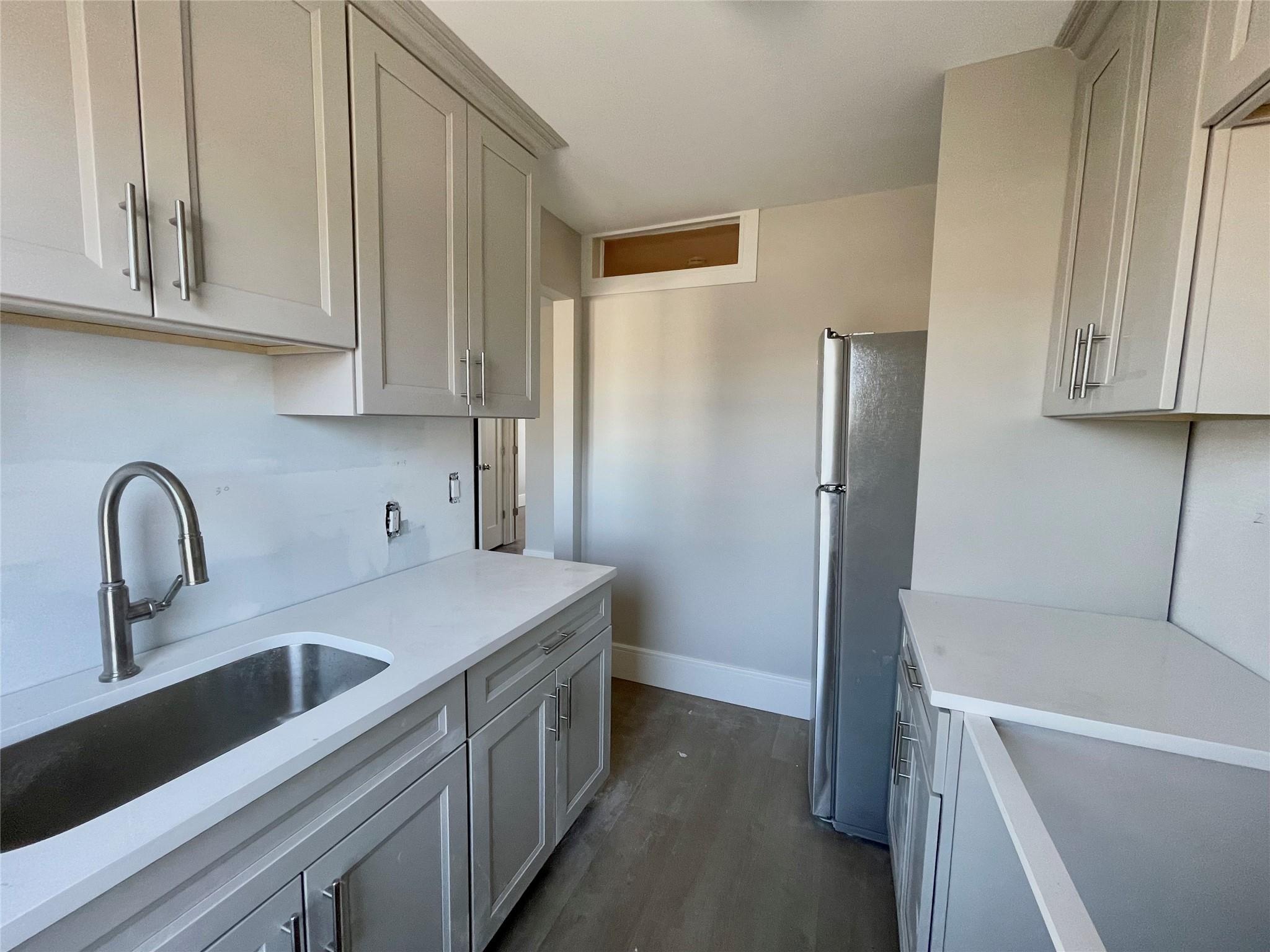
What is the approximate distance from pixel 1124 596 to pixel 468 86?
243 cm

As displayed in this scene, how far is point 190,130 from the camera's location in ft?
3.05

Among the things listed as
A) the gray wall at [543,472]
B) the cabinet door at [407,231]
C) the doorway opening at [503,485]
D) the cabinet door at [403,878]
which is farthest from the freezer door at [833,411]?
the doorway opening at [503,485]

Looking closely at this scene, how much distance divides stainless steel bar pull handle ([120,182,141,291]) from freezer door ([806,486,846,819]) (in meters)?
1.80

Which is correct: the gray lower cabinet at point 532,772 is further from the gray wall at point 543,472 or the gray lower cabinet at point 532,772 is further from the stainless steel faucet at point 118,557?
the gray wall at point 543,472

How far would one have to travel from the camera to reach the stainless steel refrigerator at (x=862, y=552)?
1.66 metres

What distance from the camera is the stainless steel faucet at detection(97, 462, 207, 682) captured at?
0.96 m

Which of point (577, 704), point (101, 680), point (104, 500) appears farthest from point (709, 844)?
point (104, 500)

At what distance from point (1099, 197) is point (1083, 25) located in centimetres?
50

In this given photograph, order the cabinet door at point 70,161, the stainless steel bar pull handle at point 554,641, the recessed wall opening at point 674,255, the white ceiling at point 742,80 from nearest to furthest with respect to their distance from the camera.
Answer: the cabinet door at point 70,161 < the white ceiling at point 742,80 < the stainless steel bar pull handle at point 554,641 < the recessed wall opening at point 674,255

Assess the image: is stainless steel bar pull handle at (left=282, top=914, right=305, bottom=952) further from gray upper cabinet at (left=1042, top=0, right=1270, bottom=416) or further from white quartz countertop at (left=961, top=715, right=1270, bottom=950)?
gray upper cabinet at (left=1042, top=0, right=1270, bottom=416)

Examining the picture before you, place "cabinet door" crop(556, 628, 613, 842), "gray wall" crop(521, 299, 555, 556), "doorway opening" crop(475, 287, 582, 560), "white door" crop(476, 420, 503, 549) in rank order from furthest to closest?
"white door" crop(476, 420, 503, 549), "gray wall" crop(521, 299, 555, 556), "doorway opening" crop(475, 287, 582, 560), "cabinet door" crop(556, 628, 613, 842)

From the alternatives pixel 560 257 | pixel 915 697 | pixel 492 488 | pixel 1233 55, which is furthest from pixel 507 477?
pixel 1233 55

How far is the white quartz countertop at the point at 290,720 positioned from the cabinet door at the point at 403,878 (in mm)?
229

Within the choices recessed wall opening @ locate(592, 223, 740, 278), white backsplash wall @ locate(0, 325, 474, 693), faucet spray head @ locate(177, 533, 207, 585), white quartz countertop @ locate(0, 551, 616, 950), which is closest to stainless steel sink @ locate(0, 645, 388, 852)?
white quartz countertop @ locate(0, 551, 616, 950)
